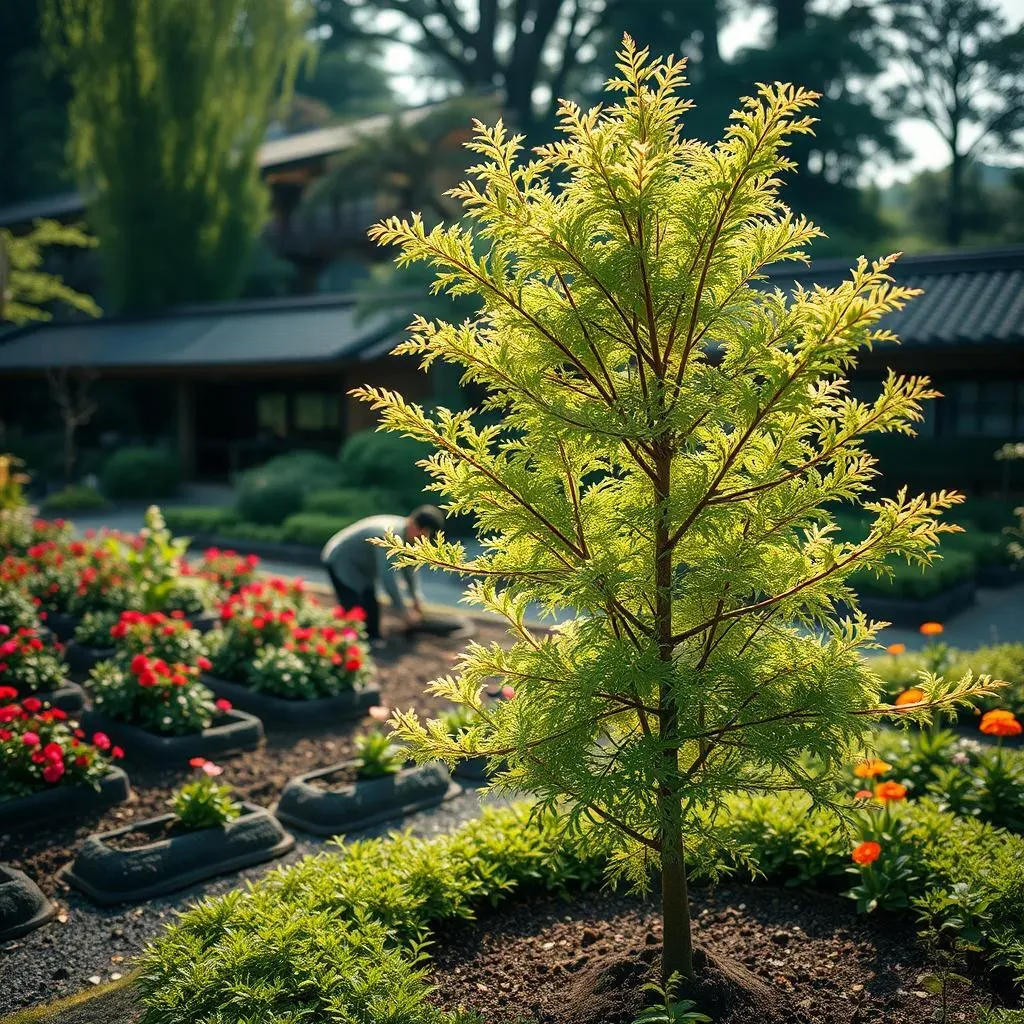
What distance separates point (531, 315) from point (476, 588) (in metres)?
1.17

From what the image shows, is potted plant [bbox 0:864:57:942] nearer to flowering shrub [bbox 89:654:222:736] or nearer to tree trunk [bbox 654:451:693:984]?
flowering shrub [bbox 89:654:222:736]

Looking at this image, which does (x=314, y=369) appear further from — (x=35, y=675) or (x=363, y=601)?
(x=35, y=675)

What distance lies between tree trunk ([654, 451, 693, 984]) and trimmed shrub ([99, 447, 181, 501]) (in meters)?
22.1

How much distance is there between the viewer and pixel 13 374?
2775 centimetres

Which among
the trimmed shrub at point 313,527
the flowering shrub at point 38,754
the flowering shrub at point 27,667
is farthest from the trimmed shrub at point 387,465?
the flowering shrub at point 38,754

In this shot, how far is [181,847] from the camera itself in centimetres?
588

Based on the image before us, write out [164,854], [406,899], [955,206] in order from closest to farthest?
[406,899]
[164,854]
[955,206]

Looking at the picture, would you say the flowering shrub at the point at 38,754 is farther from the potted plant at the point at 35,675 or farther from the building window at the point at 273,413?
the building window at the point at 273,413

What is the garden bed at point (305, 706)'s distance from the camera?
850 cm

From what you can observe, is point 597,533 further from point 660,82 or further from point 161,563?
point 161,563

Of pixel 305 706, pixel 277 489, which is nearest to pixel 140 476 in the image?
pixel 277 489

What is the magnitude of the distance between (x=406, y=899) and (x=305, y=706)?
150 inches

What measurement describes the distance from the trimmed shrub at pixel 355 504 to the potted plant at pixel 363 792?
10.9 meters

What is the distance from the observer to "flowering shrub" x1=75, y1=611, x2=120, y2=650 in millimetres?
Answer: 10117
